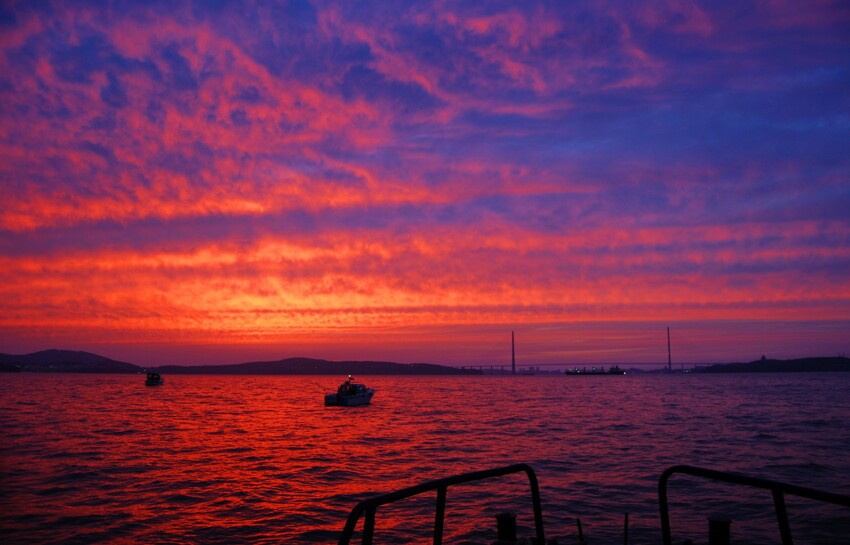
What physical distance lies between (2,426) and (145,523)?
42720 millimetres

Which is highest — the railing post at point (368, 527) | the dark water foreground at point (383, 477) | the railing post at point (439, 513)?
the railing post at point (368, 527)

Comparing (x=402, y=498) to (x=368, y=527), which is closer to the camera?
(x=368, y=527)

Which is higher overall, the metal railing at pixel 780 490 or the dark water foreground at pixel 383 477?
the metal railing at pixel 780 490

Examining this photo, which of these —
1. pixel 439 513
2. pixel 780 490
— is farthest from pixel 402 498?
pixel 780 490

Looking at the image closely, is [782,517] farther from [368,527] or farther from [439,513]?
[368,527]

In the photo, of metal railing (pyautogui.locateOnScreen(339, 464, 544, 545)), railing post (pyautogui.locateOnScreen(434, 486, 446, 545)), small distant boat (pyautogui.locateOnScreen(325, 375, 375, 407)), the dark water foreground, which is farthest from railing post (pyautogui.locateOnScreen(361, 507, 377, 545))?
small distant boat (pyautogui.locateOnScreen(325, 375, 375, 407))

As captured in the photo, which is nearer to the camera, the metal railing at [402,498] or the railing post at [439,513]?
the metal railing at [402,498]

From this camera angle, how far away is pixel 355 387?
3226 inches

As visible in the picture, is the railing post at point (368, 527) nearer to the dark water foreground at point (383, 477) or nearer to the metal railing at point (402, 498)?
the metal railing at point (402, 498)

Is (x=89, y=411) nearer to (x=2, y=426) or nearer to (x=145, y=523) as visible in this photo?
(x=2, y=426)

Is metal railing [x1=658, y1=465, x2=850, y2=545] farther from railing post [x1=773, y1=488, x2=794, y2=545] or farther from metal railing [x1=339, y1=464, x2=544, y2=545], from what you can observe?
metal railing [x1=339, y1=464, x2=544, y2=545]

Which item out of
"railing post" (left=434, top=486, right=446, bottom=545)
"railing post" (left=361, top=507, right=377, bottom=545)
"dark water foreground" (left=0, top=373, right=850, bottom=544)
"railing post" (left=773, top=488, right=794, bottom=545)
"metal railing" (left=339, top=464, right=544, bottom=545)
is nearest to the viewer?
"metal railing" (left=339, top=464, right=544, bottom=545)

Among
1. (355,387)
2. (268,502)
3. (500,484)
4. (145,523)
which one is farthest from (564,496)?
(355,387)

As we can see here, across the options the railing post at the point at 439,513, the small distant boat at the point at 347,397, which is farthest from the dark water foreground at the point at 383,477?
the small distant boat at the point at 347,397
